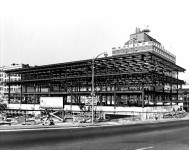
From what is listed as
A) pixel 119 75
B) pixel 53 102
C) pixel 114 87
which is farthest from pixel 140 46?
pixel 53 102

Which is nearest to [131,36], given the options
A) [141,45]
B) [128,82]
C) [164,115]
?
[141,45]

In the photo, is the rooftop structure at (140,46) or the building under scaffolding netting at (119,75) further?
the rooftop structure at (140,46)

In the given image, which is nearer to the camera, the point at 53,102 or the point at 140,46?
the point at 53,102

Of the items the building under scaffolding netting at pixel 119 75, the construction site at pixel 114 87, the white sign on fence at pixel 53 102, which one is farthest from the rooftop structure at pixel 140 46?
the white sign on fence at pixel 53 102

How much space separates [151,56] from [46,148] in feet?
144

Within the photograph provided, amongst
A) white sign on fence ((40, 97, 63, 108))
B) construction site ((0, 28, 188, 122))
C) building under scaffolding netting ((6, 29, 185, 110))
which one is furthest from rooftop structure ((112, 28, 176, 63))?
white sign on fence ((40, 97, 63, 108))

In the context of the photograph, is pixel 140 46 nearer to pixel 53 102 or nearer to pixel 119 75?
pixel 119 75

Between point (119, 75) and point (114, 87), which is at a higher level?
point (119, 75)

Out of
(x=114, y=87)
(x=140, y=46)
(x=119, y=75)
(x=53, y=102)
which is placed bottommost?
(x=53, y=102)

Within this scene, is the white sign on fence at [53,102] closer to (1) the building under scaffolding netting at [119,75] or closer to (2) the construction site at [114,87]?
(2) the construction site at [114,87]

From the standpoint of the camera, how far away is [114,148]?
14.3 meters

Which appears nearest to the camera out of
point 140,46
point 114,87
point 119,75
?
point 119,75

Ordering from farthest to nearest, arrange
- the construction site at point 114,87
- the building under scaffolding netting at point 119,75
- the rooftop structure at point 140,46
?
the rooftop structure at point 140,46, the building under scaffolding netting at point 119,75, the construction site at point 114,87

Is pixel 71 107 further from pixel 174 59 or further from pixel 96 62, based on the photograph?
pixel 174 59
